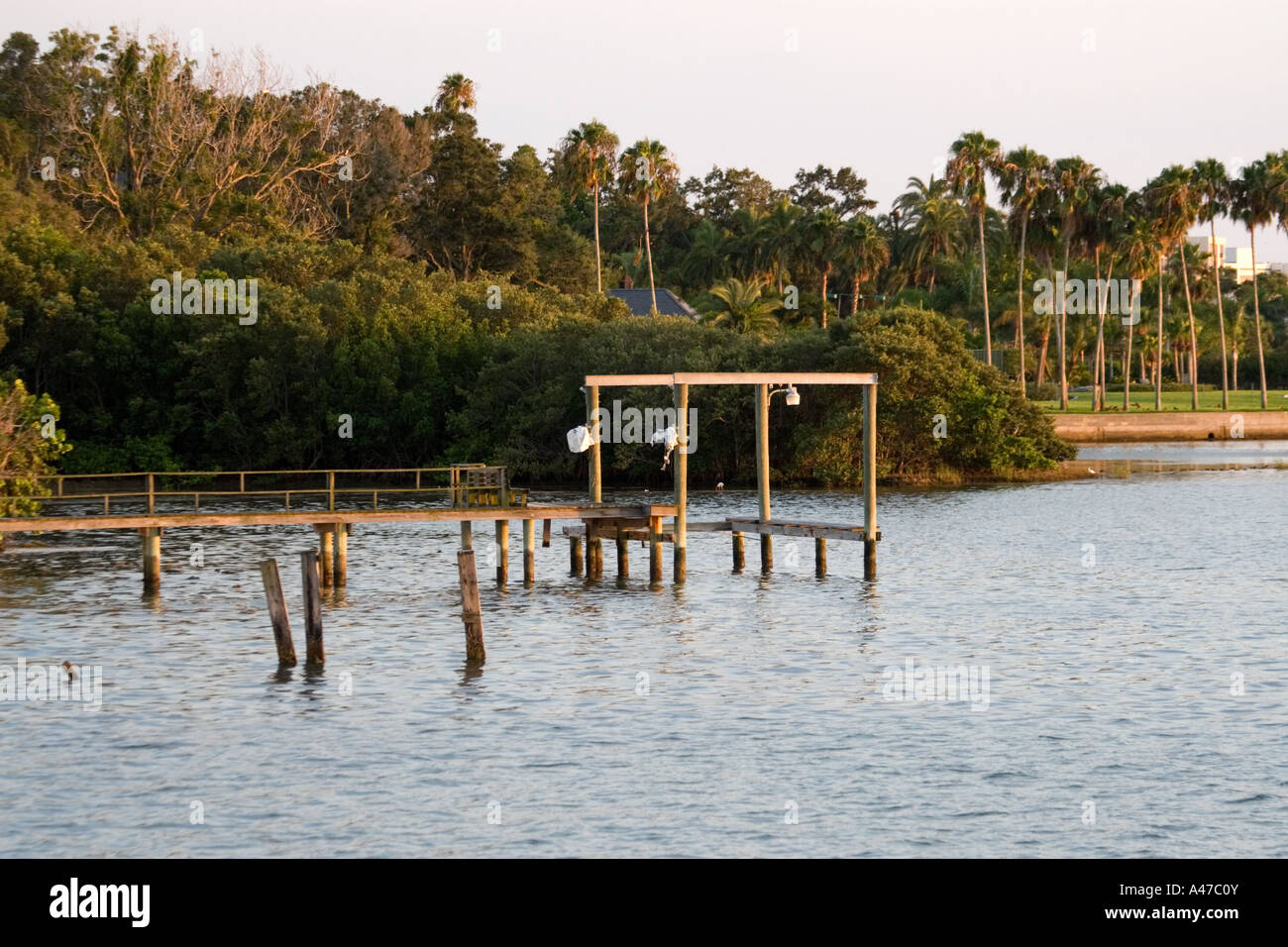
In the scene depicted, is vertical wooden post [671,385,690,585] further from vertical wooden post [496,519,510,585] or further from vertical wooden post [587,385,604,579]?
vertical wooden post [496,519,510,585]

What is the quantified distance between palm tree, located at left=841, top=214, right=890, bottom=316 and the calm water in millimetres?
68736

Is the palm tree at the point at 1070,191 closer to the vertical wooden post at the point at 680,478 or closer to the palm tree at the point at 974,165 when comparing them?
the palm tree at the point at 974,165

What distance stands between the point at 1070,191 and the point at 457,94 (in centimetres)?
3966

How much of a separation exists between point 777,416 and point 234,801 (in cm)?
5494

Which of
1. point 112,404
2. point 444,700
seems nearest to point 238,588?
point 444,700

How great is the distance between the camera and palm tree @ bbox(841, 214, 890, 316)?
11138cm

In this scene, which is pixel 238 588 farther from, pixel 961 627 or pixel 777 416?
pixel 777 416

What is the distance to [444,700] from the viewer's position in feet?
86.2

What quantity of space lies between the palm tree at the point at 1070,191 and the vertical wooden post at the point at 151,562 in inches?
2958

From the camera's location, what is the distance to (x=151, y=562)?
38.6 meters

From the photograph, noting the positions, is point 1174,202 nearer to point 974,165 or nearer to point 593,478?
point 974,165

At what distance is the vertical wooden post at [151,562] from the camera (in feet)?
125

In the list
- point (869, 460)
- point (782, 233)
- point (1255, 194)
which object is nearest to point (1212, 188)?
point (1255, 194)

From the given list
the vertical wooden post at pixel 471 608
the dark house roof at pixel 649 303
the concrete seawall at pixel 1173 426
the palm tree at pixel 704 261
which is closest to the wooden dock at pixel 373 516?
the vertical wooden post at pixel 471 608
